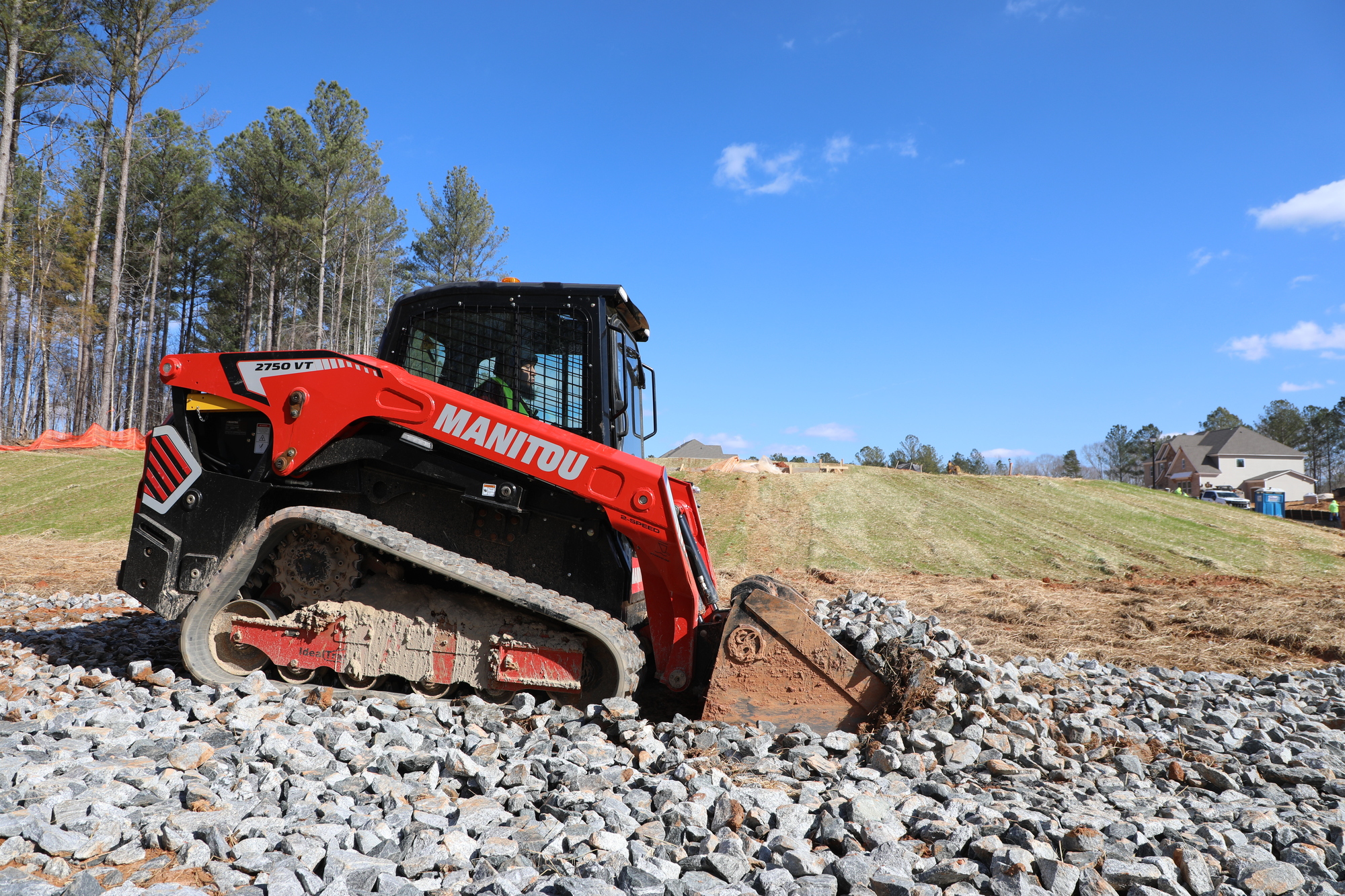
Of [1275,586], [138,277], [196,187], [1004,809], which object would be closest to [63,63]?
[196,187]

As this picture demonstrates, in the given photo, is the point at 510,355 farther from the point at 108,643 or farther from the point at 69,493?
the point at 69,493

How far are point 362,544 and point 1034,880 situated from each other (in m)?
3.51

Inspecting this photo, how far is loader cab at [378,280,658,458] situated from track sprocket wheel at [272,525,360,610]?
1234 mm

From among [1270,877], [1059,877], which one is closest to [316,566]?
[1059,877]


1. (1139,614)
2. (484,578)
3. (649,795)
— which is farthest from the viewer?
(1139,614)

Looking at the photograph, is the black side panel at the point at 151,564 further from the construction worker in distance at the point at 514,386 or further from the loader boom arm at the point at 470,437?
the construction worker in distance at the point at 514,386

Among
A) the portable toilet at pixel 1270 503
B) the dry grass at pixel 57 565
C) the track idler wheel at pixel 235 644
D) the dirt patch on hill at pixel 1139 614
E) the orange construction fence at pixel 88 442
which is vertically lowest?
the dry grass at pixel 57 565

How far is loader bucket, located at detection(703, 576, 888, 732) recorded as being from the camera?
157 inches

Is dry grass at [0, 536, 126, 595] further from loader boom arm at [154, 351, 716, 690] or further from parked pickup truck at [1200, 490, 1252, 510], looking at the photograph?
parked pickup truck at [1200, 490, 1252, 510]

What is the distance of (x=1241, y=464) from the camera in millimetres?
60719

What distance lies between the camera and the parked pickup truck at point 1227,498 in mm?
33625

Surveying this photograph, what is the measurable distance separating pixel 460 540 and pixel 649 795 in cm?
201

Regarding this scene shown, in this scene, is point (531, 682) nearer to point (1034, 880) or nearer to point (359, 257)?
point (1034, 880)

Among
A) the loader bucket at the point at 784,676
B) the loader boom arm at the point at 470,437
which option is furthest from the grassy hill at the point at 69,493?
the loader bucket at the point at 784,676
